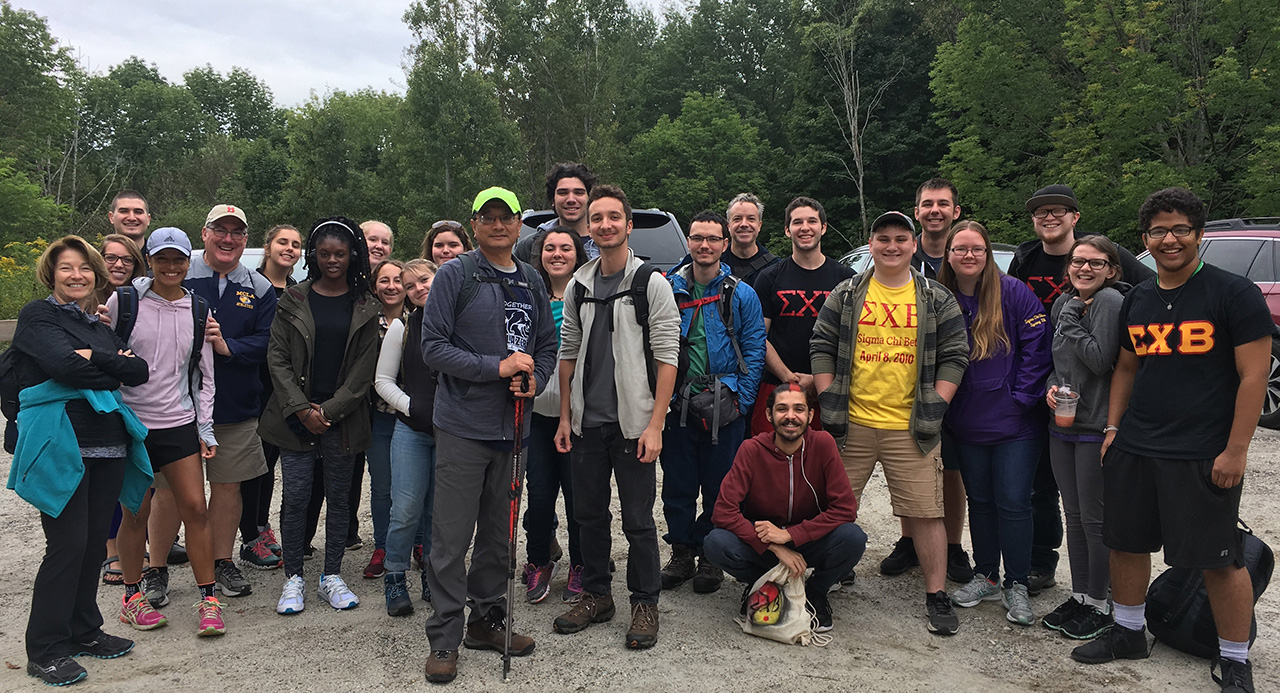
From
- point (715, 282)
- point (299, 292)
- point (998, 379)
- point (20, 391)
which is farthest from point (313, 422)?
point (998, 379)

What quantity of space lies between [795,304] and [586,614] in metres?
2.21

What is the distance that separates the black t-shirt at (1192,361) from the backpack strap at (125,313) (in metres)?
4.90

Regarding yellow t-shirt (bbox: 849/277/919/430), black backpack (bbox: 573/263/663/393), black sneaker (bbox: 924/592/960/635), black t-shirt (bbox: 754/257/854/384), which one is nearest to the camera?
black backpack (bbox: 573/263/663/393)

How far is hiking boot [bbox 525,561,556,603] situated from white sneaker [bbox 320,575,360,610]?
0.96 m

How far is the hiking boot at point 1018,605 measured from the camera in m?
4.16

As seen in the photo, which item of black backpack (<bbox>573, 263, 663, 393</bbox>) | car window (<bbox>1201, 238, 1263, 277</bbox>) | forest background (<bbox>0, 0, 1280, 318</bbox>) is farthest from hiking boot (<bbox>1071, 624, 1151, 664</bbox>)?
forest background (<bbox>0, 0, 1280, 318</bbox>)

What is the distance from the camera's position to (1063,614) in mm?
4113

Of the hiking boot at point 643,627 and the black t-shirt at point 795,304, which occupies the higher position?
the black t-shirt at point 795,304

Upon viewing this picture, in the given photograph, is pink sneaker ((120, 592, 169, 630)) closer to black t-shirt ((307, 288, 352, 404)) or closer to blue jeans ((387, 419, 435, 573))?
blue jeans ((387, 419, 435, 573))

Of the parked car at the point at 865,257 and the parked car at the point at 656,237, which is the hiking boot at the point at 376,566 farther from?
the parked car at the point at 865,257

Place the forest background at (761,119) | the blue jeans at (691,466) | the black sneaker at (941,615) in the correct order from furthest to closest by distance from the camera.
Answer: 1. the forest background at (761,119)
2. the blue jeans at (691,466)
3. the black sneaker at (941,615)

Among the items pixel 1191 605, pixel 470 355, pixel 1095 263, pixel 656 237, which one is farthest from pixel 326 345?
pixel 1191 605

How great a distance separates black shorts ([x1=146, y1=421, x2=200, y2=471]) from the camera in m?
4.01

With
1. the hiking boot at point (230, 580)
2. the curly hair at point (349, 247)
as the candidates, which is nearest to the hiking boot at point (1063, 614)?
the curly hair at point (349, 247)
